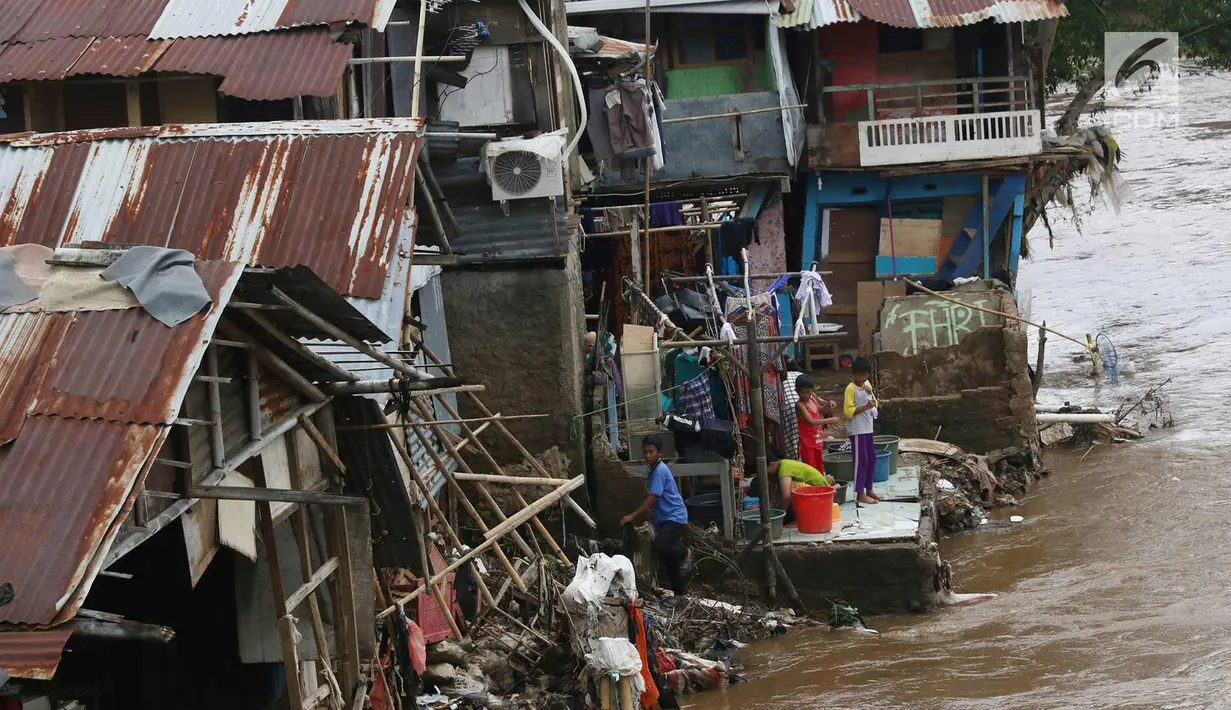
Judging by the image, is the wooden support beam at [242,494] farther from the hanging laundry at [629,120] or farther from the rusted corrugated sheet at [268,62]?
the hanging laundry at [629,120]

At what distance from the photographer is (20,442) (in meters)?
5.46

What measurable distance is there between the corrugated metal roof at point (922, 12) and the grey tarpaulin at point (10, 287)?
16.9 metres

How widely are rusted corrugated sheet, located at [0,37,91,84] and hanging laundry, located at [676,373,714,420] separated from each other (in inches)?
249


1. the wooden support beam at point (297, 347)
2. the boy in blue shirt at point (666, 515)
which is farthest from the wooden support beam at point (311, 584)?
the boy in blue shirt at point (666, 515)

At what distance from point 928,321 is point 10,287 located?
A: 14.2 m

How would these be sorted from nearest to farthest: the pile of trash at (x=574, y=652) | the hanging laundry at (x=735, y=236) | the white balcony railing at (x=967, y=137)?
the pile of trash at (x=574, y=652), the hanging laundry at (x=735, y=236), the white balcony railing at (x=967, y=137)

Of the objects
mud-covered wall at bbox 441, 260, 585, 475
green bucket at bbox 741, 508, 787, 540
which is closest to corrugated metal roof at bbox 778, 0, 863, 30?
mud-covered wall at bbox 441, 260, 585, 475

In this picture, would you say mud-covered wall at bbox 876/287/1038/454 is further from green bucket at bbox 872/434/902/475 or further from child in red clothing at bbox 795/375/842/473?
child in red clothing at bbox 795/375/842/473

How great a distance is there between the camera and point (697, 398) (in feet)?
46.4

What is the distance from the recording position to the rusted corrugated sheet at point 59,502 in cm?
498

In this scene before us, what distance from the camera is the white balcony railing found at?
71.0 feet

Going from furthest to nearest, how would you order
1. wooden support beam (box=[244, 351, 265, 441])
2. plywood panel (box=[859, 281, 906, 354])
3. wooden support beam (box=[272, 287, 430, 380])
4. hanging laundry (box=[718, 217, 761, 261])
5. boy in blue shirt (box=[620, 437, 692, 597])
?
1. plywood panel (box=[859, 281, 906, 354])
2. hanging laundry (box=[718, 217, 761, 261])
3. boy in blue shirt (box=[620, 437, 692, 597])
4. wooden support beam (box=[244, 351, 265, 441])
5. wooden support beam (box=[272, 287, 430, 380])

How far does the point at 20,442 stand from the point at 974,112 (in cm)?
1913

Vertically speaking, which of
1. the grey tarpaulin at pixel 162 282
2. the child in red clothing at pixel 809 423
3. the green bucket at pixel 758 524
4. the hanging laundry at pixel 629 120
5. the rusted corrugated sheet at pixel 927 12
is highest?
the rusted corrugated sheet at pixel 927 12
